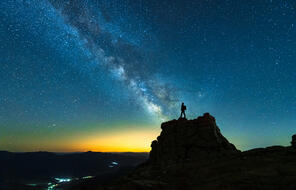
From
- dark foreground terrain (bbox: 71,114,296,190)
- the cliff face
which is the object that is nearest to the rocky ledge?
dark foreground terrain (bbox: 71,114,296,190)

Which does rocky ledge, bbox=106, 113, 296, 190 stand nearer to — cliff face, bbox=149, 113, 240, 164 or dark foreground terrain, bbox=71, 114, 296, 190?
dark foreground terrain, bbox=71, 114, 296, 190

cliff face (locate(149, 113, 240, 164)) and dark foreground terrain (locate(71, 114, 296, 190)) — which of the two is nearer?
dark foreground terrain (locate(71, 114, 296, 190))

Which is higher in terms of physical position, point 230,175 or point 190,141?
point 190,141

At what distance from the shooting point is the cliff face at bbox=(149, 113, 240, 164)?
3897cm

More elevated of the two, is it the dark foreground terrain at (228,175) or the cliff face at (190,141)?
the cliff face at (190,141)

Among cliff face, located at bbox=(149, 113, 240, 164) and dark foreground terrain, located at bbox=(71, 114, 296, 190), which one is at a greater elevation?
cliff face, located at bbox=(149, 113, 240, 164)

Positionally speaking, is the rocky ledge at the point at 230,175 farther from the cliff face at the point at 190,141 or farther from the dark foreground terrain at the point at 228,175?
the cliff face at the point at 190,141

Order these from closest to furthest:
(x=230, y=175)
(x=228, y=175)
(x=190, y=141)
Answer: (x=230, y=175) < (x=228, y=175) < (x=190, y=141)

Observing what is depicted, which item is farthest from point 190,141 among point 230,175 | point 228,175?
point 230,175

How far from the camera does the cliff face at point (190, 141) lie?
39.0 meters

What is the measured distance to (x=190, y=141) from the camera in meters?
42.7

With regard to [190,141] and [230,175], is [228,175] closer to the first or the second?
[230,175]

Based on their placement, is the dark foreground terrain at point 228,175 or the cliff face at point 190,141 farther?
the cliff face at point 190,141

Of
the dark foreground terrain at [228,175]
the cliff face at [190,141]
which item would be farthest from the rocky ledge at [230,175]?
the cliff face at [190,141]
